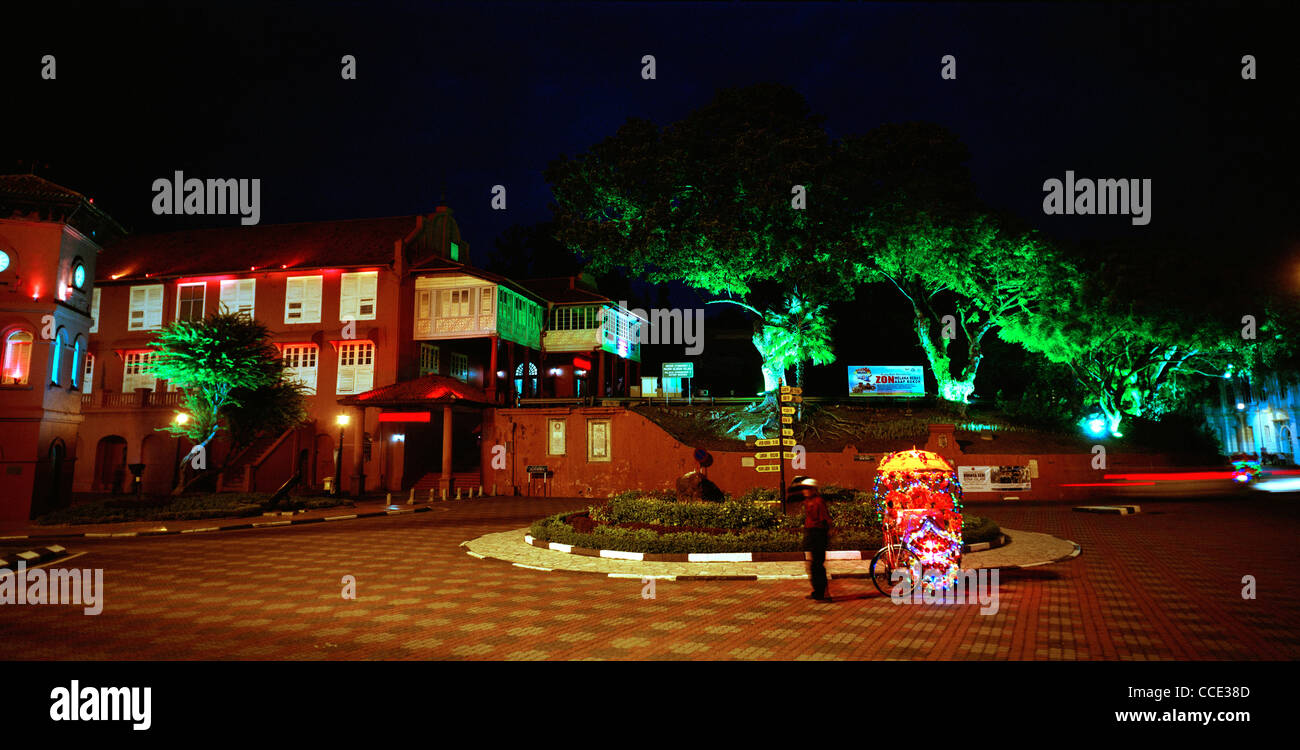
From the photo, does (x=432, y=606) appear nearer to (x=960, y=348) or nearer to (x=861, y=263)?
(x=861, y=263)

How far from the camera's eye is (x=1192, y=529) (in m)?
15.8

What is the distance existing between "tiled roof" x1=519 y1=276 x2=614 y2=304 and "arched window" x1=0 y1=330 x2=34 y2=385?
21.4 metres

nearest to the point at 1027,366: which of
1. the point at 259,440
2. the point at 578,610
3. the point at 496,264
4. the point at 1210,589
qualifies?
the point at 1210,589

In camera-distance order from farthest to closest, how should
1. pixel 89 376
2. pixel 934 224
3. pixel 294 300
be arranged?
1. pixel 89 376
2. pixel 294 300
3. pixel 934 224

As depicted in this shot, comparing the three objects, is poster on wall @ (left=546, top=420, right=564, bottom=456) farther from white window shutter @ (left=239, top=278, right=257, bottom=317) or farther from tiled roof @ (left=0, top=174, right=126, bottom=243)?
tiled roof @ (left=0, top=174, right=126, bottom=243)

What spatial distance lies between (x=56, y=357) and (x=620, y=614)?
73.3 feet

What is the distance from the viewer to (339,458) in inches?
1110

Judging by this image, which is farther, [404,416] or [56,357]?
[404,416]

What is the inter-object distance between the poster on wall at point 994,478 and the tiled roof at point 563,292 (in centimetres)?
2012

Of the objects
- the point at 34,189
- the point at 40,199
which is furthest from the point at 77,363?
the point at 34,189

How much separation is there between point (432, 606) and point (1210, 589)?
10.2 meters

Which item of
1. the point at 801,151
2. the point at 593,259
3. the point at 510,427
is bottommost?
the point at 510,427

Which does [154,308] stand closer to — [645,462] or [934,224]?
[645,462]

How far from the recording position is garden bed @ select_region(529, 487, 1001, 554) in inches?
492
